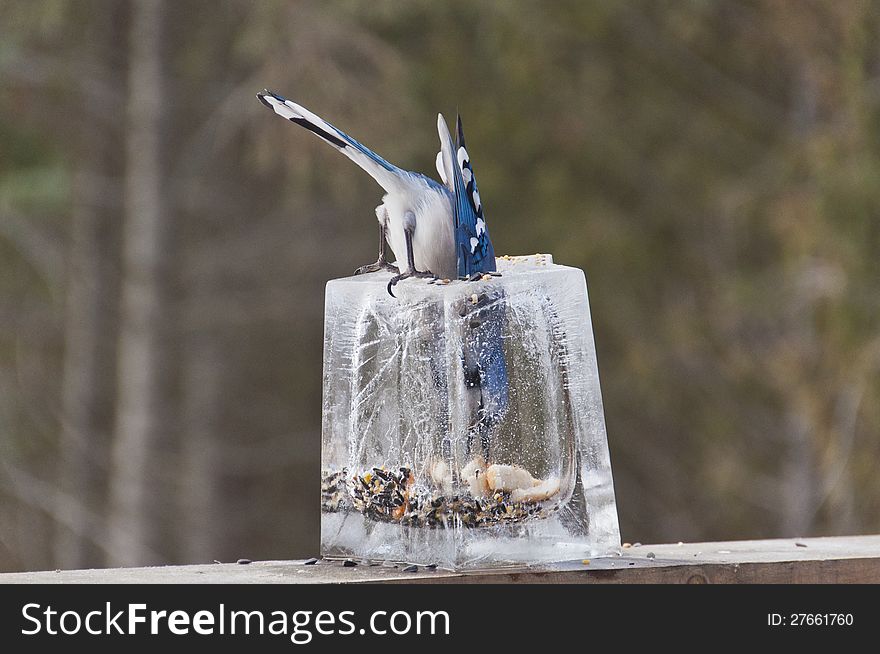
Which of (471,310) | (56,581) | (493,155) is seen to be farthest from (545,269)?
(493,155)

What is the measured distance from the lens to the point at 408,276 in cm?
236

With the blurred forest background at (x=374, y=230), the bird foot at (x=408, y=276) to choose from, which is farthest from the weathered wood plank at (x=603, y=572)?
the blurred forest background at (x=374, y=230)

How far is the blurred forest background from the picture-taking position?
8781mm

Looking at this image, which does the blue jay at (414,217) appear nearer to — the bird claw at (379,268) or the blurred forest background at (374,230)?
the bird claw at (379,268)

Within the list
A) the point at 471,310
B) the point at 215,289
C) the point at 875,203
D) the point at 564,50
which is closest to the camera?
the point at 471,310

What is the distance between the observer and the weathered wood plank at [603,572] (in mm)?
2107

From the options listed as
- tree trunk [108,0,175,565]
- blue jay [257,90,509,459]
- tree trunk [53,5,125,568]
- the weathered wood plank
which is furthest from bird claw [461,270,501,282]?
tree trunk [53,5,125,568]

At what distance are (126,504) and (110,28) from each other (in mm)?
3337

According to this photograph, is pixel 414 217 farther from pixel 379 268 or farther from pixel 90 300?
pixel 90 300

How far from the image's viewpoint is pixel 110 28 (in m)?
9.77

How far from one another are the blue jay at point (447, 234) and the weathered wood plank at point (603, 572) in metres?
0.24

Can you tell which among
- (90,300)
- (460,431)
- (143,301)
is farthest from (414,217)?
(90,300)

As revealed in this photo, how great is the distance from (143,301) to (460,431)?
7.36m

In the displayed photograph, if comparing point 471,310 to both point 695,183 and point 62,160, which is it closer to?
point 62,160
